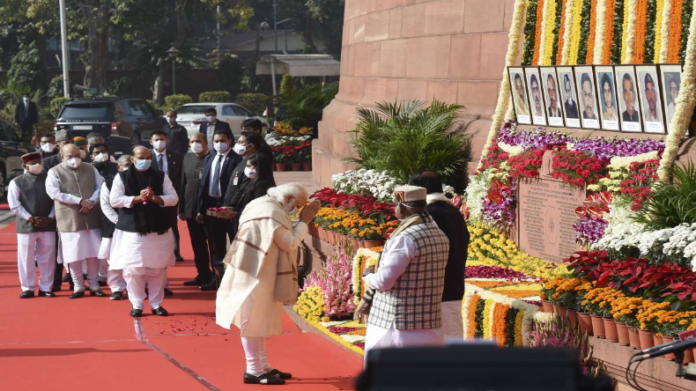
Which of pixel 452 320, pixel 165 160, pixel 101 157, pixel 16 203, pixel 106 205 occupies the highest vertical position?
pixel 101 157

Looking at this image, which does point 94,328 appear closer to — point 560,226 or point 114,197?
point 114,197

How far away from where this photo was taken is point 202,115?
3616 cm

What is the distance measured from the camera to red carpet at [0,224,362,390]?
8500mm

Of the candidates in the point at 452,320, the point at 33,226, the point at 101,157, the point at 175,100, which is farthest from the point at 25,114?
the point at 452,320

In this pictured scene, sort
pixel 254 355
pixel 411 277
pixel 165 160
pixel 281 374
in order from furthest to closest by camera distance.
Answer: pixel 165 160 < pixel 281 374 < pixel 254 355 < pixel 411 277

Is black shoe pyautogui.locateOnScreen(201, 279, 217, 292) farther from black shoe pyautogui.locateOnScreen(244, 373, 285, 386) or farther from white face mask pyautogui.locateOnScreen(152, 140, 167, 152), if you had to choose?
black shoe pyautogui.locateOnScreen(244, 373, 285, 386)

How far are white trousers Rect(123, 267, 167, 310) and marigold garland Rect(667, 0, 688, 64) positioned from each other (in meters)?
5.74

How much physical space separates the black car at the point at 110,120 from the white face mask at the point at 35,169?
54.4 ft

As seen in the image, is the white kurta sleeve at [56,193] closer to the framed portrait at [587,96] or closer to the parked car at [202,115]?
the framed portrait at [587,96]

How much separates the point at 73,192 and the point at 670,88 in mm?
6733

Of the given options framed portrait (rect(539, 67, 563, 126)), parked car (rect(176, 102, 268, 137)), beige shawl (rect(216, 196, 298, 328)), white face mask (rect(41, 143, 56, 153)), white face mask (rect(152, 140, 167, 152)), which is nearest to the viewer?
beige shawl (rect(216, 196, 298, 328))

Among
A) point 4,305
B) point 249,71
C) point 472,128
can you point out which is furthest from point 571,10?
point 249,71

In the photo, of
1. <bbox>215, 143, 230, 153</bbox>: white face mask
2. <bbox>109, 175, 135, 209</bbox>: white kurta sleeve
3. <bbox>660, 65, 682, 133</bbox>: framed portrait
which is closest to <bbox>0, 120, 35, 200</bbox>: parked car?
<bbox>215, 143, 230, 153</bbox>: white face mask

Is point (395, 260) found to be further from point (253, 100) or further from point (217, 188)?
point (253, 100)
